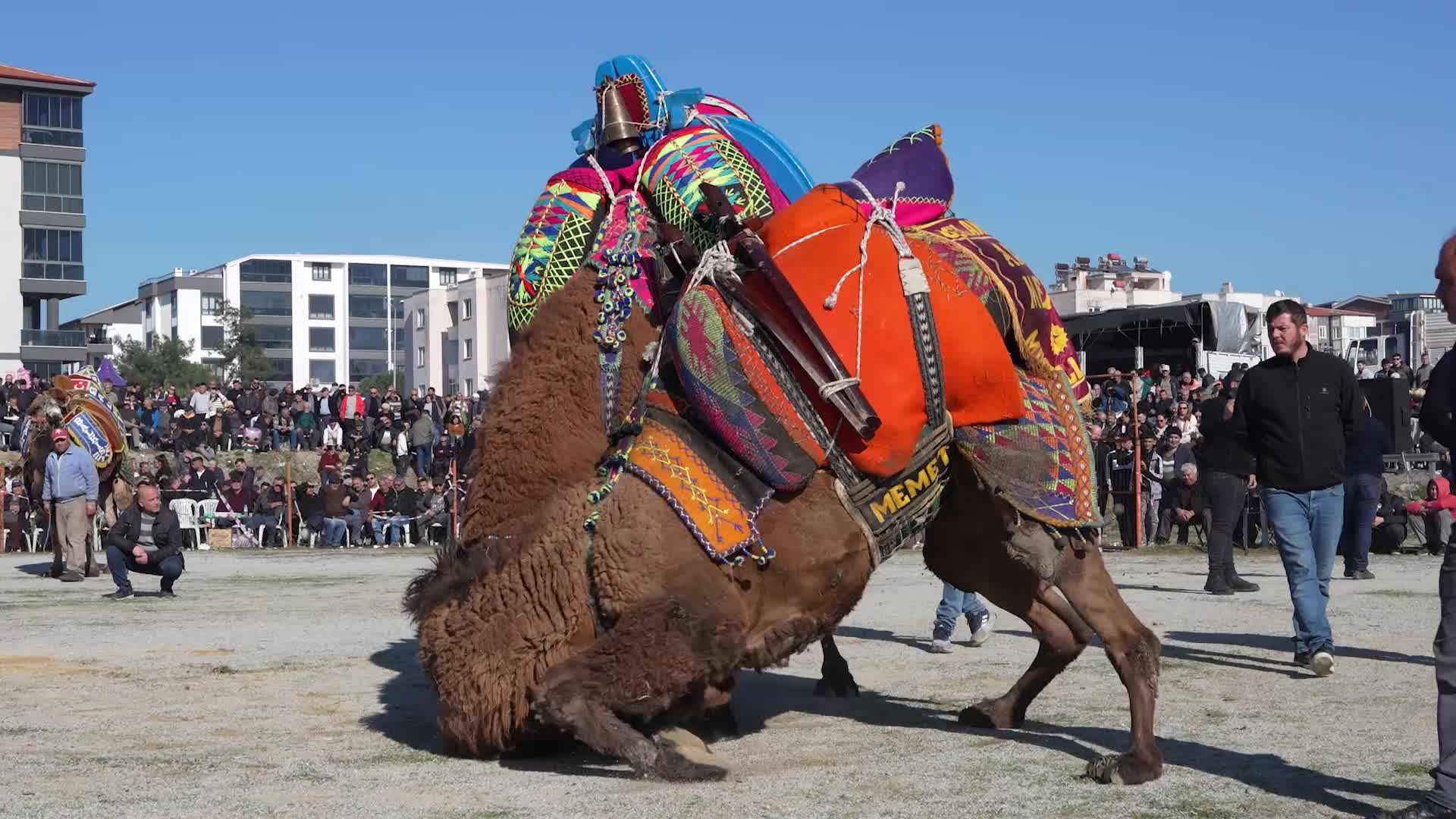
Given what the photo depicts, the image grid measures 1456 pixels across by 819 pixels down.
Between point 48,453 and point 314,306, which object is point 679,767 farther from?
point 314,306

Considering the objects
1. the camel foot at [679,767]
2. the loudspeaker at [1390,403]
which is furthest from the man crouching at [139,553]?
the loudspeaker at [1390,403]

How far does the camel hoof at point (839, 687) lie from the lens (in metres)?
8.20

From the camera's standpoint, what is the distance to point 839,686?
8219 millimetres

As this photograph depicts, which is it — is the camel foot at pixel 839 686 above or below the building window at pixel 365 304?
below

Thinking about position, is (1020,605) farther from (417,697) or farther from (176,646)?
(176,646)

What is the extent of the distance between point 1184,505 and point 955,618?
13333 millimetres

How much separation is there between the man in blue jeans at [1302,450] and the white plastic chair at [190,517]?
71.6ft

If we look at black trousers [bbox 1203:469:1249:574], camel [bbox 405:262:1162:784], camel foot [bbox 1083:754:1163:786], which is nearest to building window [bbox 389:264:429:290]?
black trousers [bbox 1203:469:1249:574]

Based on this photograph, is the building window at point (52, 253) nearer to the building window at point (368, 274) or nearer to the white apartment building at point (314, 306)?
the white apartment building at point (314, 306)

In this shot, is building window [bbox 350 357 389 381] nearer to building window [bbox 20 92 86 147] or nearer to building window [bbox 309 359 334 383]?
building window [bbox 309 359 334 383]

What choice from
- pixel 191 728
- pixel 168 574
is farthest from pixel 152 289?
pixel 191 728

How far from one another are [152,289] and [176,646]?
428 ft

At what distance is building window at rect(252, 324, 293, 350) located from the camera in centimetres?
13450

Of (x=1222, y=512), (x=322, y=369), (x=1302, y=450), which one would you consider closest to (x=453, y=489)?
(x=1222, y=512)
